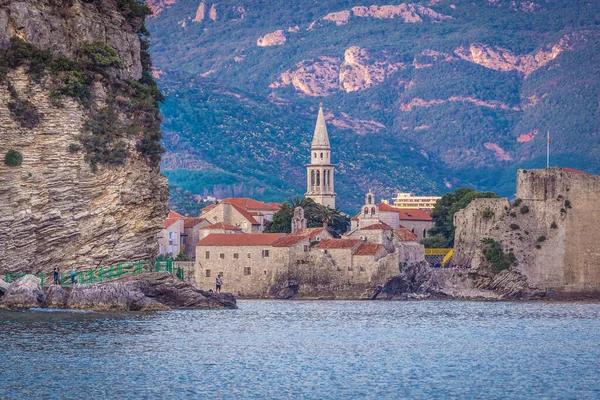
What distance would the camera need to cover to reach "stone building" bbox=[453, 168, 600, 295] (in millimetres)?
90125

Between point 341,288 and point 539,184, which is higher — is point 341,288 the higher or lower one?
the lower one

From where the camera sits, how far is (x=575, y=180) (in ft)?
295

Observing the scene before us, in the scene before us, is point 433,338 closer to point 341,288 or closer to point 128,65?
point 128,65

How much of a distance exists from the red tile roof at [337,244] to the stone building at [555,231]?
303 inches

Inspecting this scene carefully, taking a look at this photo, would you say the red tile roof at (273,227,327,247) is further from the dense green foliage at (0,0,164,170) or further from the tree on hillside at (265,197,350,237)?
the dense green foliage at (0,0,164,170)

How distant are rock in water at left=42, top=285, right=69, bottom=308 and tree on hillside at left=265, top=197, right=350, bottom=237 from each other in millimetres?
47327

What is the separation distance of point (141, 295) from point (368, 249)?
1243 inches

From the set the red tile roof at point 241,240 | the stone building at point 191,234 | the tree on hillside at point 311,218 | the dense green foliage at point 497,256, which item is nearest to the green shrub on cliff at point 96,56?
the red tile roof at point 241,240

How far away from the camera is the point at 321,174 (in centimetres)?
13562

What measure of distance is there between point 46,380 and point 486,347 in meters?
17.4

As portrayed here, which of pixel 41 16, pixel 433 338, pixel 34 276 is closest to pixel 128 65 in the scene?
pixel 41 16

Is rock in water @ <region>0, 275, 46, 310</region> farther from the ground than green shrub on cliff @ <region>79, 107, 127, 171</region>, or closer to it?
closer to it

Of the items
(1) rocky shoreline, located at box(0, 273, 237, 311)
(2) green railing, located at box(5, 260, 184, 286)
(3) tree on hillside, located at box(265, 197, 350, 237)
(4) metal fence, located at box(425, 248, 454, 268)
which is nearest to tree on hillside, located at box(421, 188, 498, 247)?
(4) metal fence, located at box(425, 248, 454, 268)

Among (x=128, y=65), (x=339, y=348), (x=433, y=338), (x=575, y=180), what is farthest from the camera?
(x=575, y=180)
